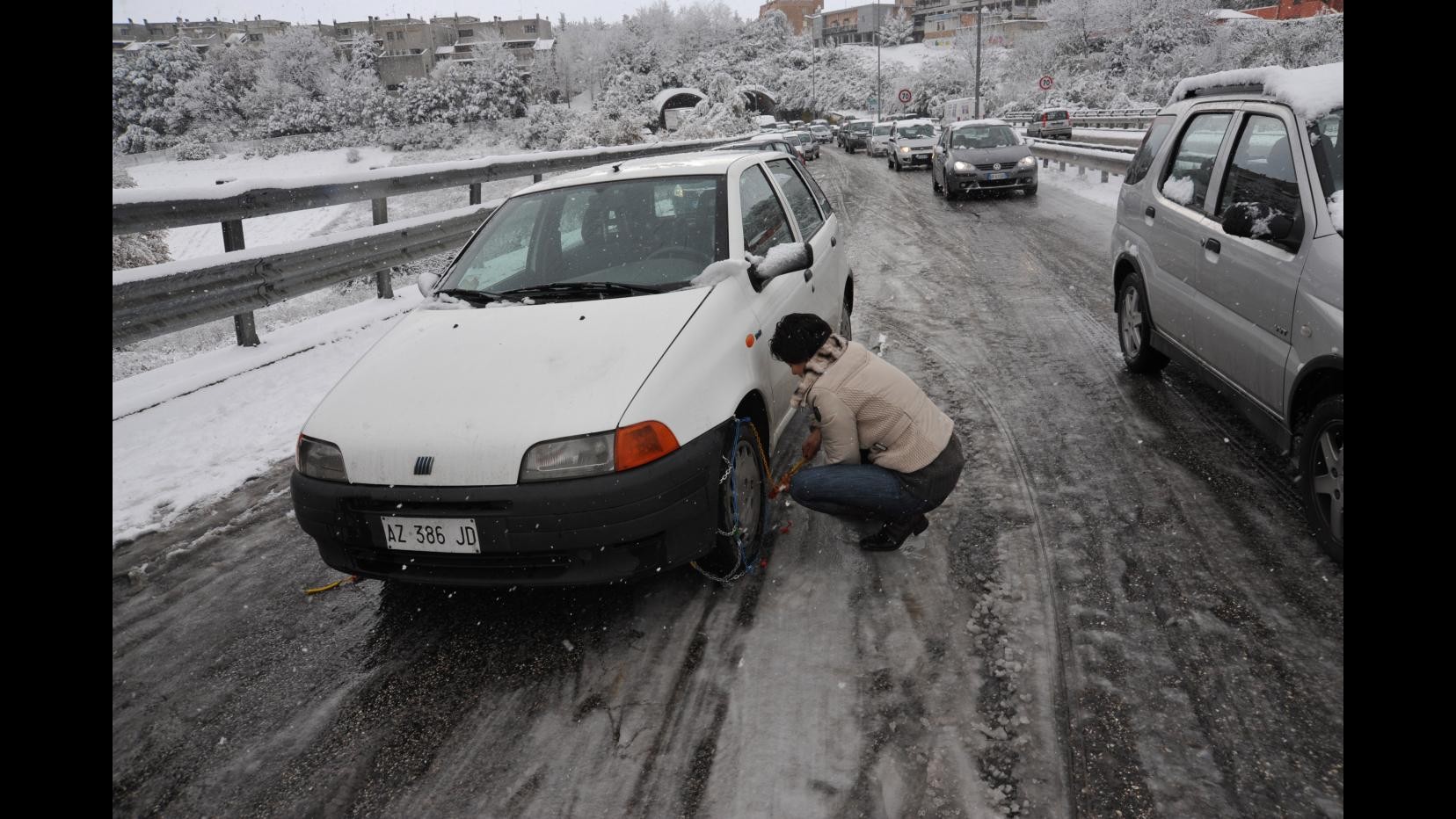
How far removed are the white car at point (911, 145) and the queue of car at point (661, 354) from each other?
2199 cm

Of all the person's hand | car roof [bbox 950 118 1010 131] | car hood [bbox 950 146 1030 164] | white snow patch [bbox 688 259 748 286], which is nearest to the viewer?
the person's hand

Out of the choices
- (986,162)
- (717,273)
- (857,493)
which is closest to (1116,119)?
(986,162)

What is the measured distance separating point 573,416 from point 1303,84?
3572 mm

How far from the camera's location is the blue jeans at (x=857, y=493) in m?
3.48

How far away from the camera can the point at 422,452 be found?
115 inches

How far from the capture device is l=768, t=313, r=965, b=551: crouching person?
3457 millimetres

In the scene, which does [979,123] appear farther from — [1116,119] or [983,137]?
[1116,119]

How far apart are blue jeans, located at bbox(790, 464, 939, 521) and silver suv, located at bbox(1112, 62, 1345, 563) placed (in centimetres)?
152

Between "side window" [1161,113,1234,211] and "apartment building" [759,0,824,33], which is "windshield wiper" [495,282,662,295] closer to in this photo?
"side window" [1161,113,1234,211]

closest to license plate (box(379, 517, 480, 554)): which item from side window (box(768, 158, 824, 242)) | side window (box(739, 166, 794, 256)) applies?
side window (box(739, 166, 794, 256))

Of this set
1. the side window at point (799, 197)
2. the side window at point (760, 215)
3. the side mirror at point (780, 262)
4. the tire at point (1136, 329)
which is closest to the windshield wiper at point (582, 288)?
the side mirror at point (780, 262)
